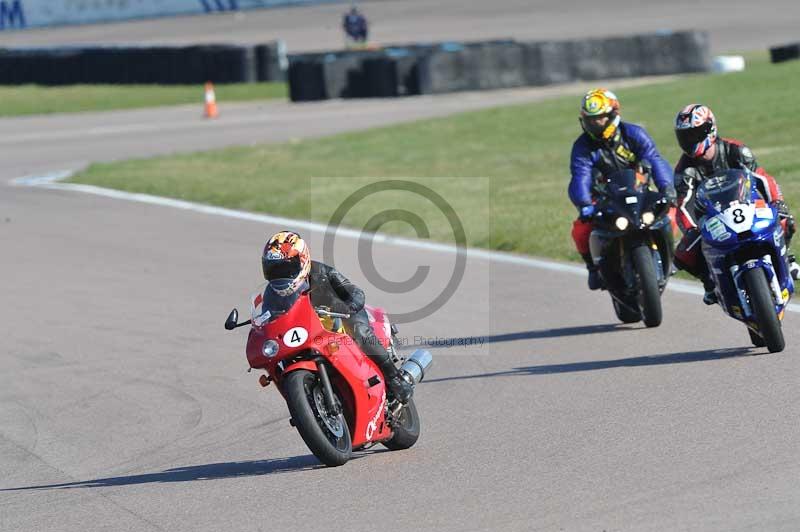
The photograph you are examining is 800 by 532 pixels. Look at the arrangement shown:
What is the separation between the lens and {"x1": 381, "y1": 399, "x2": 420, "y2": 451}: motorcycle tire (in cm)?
769

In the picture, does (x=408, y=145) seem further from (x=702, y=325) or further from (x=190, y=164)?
(x=702, y=325)

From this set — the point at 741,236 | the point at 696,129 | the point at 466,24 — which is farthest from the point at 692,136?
the point at 466,24

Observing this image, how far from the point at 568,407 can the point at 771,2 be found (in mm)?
44600

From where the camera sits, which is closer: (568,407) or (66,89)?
(568,407)

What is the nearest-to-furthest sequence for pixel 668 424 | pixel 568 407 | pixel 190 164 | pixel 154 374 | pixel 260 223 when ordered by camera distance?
pixel 668 424 → pixel 568 407 → pixel 154 374 → pixel 260 223 → pixel 190 164

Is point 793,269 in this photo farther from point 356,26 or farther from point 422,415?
point 356,26

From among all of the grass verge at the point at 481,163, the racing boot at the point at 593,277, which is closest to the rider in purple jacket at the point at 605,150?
the racing boot at the point at 593,277

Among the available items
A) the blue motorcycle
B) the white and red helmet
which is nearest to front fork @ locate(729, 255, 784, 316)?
the blue motorcycle

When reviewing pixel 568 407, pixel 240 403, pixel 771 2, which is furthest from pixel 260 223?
pixel 771 2

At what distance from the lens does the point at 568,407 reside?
827 centimetres

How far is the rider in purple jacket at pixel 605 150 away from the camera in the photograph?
1050 centimetres

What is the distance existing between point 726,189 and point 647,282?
4.99ft

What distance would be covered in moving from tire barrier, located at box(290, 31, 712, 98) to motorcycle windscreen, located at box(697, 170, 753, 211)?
24128mm

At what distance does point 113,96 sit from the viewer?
39.4 metres
